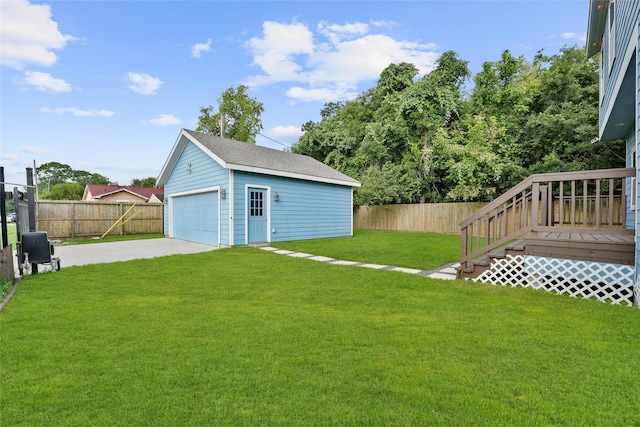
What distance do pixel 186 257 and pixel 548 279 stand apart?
732 cm

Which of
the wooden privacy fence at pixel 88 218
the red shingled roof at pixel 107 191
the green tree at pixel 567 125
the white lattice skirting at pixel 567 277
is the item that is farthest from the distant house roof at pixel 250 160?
the red shingled roof at pixel 107 191

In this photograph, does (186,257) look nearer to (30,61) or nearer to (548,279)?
(548,279)

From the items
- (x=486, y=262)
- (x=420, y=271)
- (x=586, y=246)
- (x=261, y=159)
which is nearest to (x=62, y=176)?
(x=261, y=159)

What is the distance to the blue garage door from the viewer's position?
10.2m

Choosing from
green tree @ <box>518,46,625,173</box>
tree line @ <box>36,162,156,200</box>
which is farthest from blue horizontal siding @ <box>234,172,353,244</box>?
tree line @ <box>36,162,156,200</box>

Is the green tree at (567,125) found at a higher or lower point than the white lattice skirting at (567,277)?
higher

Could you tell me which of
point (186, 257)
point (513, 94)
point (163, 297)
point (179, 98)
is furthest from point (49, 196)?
point (513, 94)

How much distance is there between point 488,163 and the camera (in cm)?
1259

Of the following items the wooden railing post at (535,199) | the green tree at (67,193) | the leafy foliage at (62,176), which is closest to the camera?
the wooden railing post at (535,199)

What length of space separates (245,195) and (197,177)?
243cm

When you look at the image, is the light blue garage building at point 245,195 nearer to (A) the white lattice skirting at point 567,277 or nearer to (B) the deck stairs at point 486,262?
(B) the deck stairs at point 486,262

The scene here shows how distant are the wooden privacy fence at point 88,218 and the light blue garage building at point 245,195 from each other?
6.87 ft

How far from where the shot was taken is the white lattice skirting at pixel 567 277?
3856mm

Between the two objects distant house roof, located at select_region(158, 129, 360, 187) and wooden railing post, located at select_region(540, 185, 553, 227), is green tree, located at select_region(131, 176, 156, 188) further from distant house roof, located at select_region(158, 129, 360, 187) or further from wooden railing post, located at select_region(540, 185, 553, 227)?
wooden railing post, located at select_region(540, 185, 553, 227)
